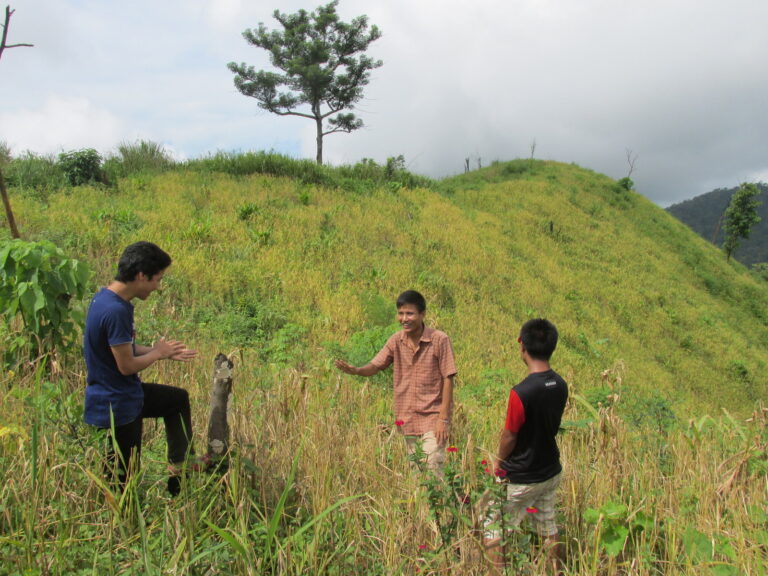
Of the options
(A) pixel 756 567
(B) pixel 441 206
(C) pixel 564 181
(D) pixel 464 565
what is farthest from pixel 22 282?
(C) pixel 564 181

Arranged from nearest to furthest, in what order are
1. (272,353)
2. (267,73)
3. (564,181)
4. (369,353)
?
1. (369,353)
2. (272,353)
3. (267,73)
4. (564,181)

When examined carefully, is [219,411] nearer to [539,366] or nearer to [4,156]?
[539,366]

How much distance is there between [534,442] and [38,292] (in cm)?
358

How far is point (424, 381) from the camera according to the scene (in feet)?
11.0

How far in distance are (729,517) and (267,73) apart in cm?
2352

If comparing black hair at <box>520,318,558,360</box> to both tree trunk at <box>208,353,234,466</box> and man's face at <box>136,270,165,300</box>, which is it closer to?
tree trunk at <box>208,353,234,466</box>

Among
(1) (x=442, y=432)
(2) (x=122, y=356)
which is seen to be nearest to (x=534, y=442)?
(1) (x=442, y=432)

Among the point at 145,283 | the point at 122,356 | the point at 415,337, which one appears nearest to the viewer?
the point at 122,356

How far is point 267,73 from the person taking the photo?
72.7 ft

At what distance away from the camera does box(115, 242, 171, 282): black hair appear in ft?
7.75

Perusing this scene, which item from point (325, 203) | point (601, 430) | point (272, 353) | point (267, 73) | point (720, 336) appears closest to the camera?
point (601, 430)

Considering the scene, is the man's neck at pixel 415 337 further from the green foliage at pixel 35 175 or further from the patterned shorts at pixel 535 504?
the green foliage at pixel 35 175

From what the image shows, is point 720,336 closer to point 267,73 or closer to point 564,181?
point 564,181

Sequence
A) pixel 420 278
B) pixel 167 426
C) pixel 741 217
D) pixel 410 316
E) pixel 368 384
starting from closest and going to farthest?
pixel 167 426, pixel 410 316, pixel 368 384, pixel 420 278, pixel 741 217
